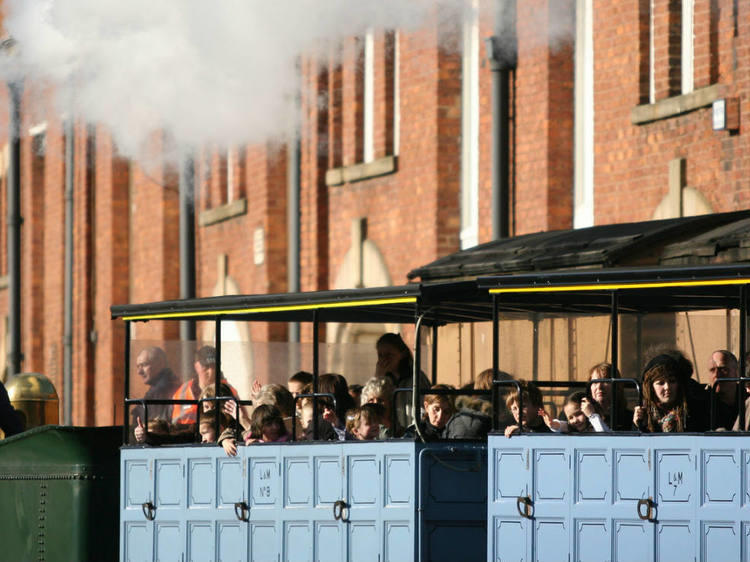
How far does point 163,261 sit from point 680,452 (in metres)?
19.2

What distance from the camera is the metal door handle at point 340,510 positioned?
10.3 meters

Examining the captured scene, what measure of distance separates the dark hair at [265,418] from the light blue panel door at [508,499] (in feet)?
5.05

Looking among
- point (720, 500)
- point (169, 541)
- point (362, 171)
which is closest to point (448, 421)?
point (720, 500)

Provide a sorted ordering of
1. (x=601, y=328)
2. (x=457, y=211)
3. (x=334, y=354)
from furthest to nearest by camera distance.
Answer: (x=457, y=211), (x=334, y=354), (x=601, y=328)

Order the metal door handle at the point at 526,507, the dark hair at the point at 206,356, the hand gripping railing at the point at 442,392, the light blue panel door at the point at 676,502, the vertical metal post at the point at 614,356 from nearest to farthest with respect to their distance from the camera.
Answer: the light blue panel door at the point at 676,502, the vertical metal post at the point at 614,356, the metal door handle at the point at 526,507, the hand gripping railing at the point at 442,392, the dark hair at the point at 206,356

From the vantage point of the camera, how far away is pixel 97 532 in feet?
40.5

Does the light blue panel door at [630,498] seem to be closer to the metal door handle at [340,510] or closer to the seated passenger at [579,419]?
the seated passenger at [579,419]

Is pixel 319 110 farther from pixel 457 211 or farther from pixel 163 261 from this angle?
pixel 163 261

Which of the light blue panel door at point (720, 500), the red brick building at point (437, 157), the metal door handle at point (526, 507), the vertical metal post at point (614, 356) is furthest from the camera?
the red brick building at point (437, 157)

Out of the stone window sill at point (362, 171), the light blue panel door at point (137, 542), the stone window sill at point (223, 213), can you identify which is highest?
the stone window sill at point (362, 171)

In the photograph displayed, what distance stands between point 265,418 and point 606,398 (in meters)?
2.21

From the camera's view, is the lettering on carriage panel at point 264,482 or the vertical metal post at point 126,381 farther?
the vertical metal post at point 126,381

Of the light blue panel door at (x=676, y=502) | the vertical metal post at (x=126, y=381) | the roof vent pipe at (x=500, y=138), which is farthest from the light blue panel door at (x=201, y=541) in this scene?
the roof vent pipe at (x=500, y=138)

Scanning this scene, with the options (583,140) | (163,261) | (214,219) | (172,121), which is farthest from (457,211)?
(163,261)
